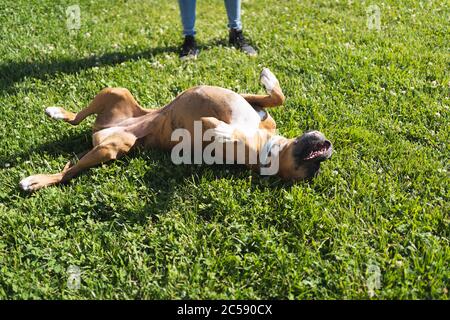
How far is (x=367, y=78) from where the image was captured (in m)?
5.18

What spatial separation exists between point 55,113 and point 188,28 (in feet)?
7.63

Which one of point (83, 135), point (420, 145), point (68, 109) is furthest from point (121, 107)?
point (420, 145)

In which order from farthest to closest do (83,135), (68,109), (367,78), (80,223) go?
(367,78) < (68,109) < (83,135) < (80,223)

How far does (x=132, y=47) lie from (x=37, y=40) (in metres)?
1.33

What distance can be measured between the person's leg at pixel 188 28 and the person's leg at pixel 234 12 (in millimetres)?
455

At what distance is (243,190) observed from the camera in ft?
11.8

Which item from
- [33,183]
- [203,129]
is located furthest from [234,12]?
[33,183]

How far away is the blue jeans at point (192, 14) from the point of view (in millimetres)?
5957

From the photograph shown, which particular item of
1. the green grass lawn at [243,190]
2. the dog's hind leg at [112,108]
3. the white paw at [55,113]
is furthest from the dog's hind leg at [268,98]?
the white paw at [55,113]

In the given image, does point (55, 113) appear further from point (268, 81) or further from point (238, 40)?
point (238, 40)

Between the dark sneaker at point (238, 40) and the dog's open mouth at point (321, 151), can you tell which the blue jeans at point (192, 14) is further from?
the dog's open mouth at point (321, 151)
